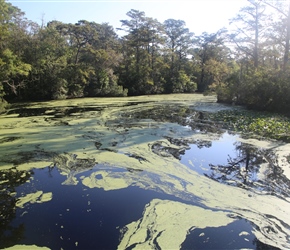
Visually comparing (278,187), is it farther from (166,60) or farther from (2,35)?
(166,60)

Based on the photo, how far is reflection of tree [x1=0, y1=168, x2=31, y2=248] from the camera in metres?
2.34

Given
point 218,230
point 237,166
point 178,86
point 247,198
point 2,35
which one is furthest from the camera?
point 178,86

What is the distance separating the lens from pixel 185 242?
7.45ft

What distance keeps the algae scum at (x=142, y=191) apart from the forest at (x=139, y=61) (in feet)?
19.3

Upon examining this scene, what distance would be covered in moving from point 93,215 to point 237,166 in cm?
272

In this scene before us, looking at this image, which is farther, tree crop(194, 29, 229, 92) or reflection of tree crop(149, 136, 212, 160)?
tree crop(194, 29, 229, 92)

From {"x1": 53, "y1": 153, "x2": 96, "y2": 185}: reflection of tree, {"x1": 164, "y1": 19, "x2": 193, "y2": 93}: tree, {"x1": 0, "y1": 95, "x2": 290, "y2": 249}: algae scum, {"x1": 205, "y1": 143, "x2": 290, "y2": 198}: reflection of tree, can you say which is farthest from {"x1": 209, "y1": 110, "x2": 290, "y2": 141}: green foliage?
{"x1": 164, "y1": 19, "x2": 193, "y2": 93}: tree

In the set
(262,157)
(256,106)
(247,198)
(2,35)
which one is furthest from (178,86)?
(247,198)

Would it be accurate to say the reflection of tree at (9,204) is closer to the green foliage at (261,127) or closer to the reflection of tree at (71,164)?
the reflection of tree at (71,164)

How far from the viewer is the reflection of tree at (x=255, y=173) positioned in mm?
3408

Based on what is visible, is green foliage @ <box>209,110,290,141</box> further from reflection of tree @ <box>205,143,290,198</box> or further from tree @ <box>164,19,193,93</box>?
tree @ <box>164,19,193,93</box>

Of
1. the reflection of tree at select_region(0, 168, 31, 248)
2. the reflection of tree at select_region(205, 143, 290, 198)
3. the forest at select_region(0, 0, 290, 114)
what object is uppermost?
the forest at select_region(0, 0, 290, 114)

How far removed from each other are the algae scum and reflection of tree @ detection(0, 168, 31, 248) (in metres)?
0.01

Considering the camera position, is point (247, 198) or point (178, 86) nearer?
point (247, 198)
